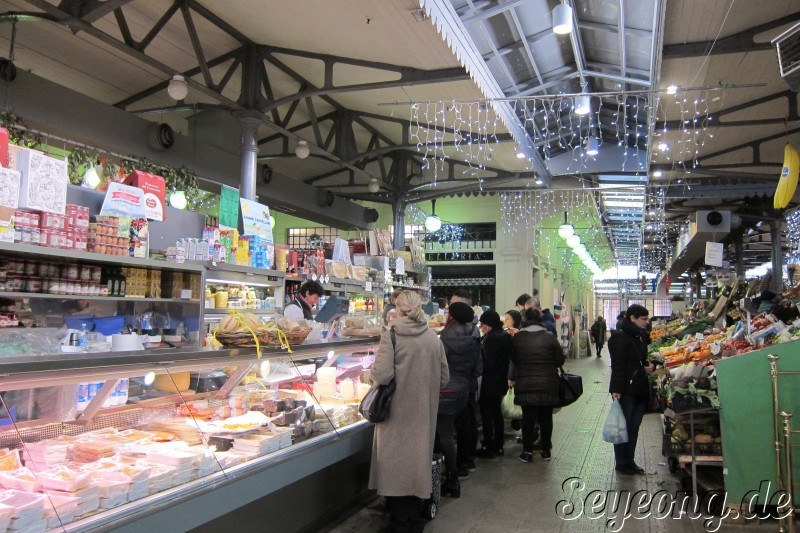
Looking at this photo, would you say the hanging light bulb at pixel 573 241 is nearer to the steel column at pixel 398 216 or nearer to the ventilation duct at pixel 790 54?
the steel column at pixel 398 216

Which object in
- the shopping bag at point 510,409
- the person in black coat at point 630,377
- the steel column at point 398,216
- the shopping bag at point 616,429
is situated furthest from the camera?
the steel column at point 398,216

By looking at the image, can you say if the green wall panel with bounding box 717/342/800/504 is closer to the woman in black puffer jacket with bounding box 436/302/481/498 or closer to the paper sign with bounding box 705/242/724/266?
the woman in black puffer jacket with bounding box 436/302/481/498

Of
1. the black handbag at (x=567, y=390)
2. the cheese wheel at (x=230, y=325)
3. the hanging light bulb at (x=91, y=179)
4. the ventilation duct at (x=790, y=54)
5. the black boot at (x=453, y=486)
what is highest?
the ventilation duct at (x=790, y=54)

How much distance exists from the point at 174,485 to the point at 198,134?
844 cm

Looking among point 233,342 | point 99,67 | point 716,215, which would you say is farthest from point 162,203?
point 716,215

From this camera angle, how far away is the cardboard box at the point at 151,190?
578 cm

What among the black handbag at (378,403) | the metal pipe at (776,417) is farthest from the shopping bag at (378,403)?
the metal pipe at (776,417)

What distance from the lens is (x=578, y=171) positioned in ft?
43.5

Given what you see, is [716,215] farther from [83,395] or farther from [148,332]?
[83,395]

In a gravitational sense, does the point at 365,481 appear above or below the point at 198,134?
below

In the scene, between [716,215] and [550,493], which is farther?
[716,215]

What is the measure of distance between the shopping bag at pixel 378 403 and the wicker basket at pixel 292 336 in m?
0.57

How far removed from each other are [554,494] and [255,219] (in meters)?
4.23

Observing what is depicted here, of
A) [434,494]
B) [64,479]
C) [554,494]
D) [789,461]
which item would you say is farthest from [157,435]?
[789,461]
